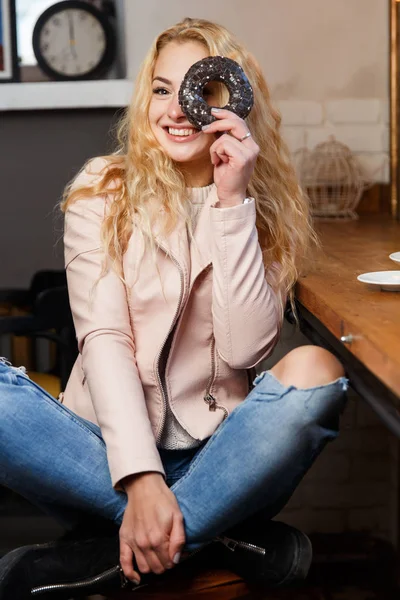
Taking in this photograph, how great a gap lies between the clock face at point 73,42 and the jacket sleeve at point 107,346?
5.87 ft

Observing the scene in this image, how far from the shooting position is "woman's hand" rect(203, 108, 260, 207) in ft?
5.60

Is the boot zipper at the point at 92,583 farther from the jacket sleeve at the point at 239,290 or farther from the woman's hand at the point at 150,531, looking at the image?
the jacket sleeve at the point at 239,290

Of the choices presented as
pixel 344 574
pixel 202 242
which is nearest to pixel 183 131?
pixel 202 242

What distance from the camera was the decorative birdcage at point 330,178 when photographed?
347 centimetres

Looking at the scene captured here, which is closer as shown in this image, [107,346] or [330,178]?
[107,346]

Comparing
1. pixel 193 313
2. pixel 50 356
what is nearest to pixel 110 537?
pixel 193 313

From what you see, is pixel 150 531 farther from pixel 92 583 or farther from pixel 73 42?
pixel 73 42

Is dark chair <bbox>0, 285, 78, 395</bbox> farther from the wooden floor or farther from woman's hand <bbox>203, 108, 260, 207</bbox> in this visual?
woman's hand <bbox>203, 108, 260, 207</bbox>

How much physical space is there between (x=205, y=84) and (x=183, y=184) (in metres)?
0.21

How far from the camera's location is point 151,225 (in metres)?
1.80

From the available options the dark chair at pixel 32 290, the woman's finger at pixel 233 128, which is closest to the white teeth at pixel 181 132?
the woman's finger at pixel 233 128

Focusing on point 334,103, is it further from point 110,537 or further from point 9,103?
point 110,537

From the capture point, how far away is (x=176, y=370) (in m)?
1.76

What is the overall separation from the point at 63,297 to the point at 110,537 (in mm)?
1219
